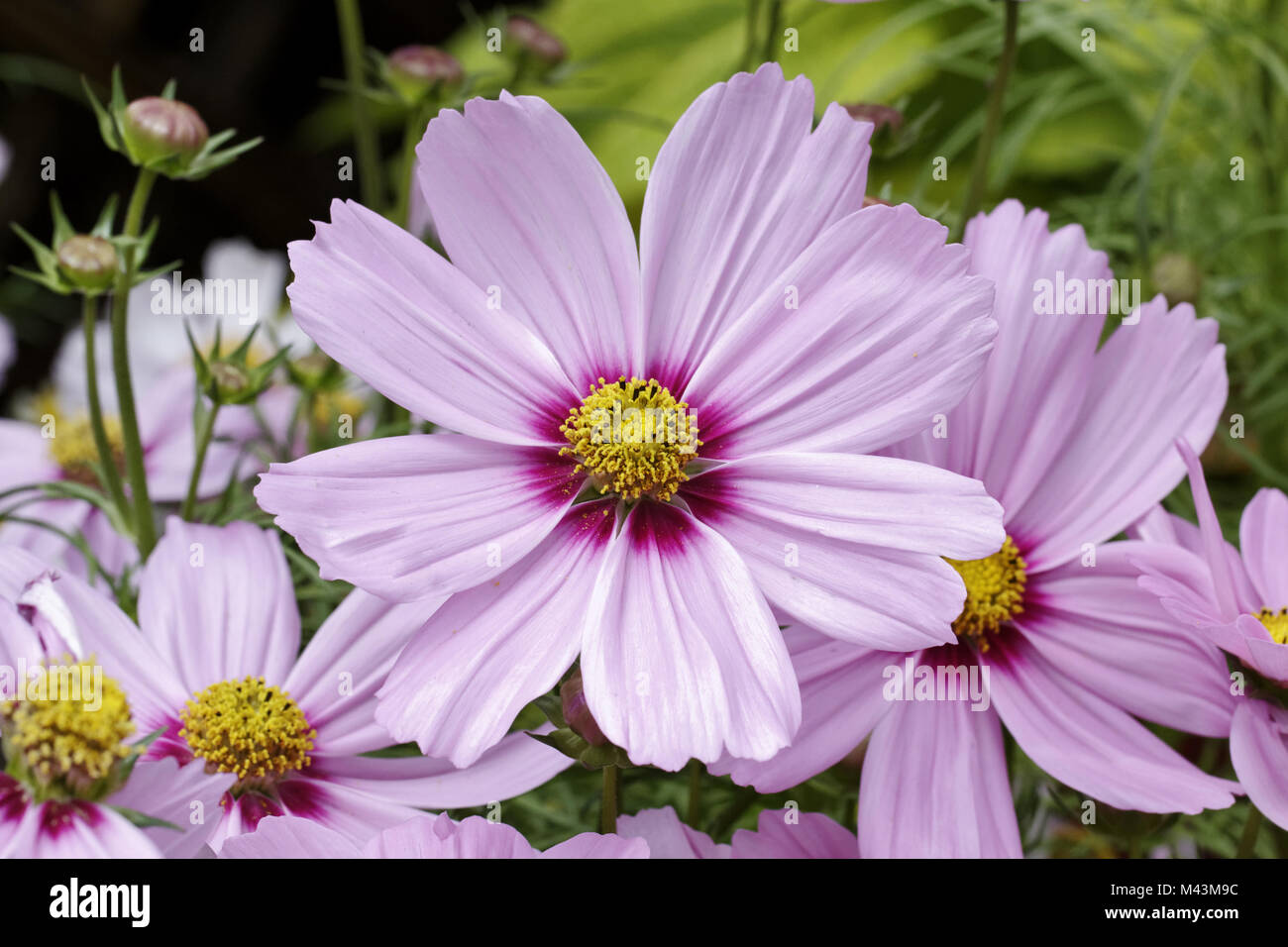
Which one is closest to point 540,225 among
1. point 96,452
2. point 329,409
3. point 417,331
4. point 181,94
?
point 417,331

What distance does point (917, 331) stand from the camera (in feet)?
0.95

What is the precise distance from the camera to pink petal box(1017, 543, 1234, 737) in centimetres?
33

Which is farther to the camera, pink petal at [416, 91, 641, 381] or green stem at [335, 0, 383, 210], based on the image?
green stem at [335, 0, 383, 210]

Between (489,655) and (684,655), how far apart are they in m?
0.04

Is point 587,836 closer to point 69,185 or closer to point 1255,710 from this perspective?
point 1255,710

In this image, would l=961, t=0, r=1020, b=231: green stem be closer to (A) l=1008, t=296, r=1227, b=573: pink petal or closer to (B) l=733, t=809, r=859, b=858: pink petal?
(A) l=1008, t=296, r=1227, b=573: pink petal

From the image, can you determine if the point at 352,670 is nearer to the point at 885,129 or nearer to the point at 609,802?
the point at 609,802

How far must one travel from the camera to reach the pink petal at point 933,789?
0.30 meters

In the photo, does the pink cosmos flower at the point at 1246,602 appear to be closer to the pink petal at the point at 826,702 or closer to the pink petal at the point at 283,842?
the pink petal at the point at 826,702

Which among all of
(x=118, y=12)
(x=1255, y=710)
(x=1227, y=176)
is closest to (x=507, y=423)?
(x=1255, y=710)

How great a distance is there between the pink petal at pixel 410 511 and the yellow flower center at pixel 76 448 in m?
0.33

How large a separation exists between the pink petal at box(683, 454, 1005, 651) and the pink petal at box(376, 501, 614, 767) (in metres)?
0.04

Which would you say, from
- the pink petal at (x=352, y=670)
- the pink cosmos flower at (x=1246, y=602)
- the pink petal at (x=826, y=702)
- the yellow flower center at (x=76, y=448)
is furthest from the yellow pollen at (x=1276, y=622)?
the yellow flower center at (x=76, y=448)

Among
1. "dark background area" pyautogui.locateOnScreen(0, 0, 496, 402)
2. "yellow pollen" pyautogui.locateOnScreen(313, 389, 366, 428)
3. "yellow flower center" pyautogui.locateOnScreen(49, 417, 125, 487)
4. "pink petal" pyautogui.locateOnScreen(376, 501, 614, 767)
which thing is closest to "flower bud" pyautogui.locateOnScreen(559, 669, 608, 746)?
"pink petal" pyautogui.locateOnScreen(376, 501, 614, 767)
